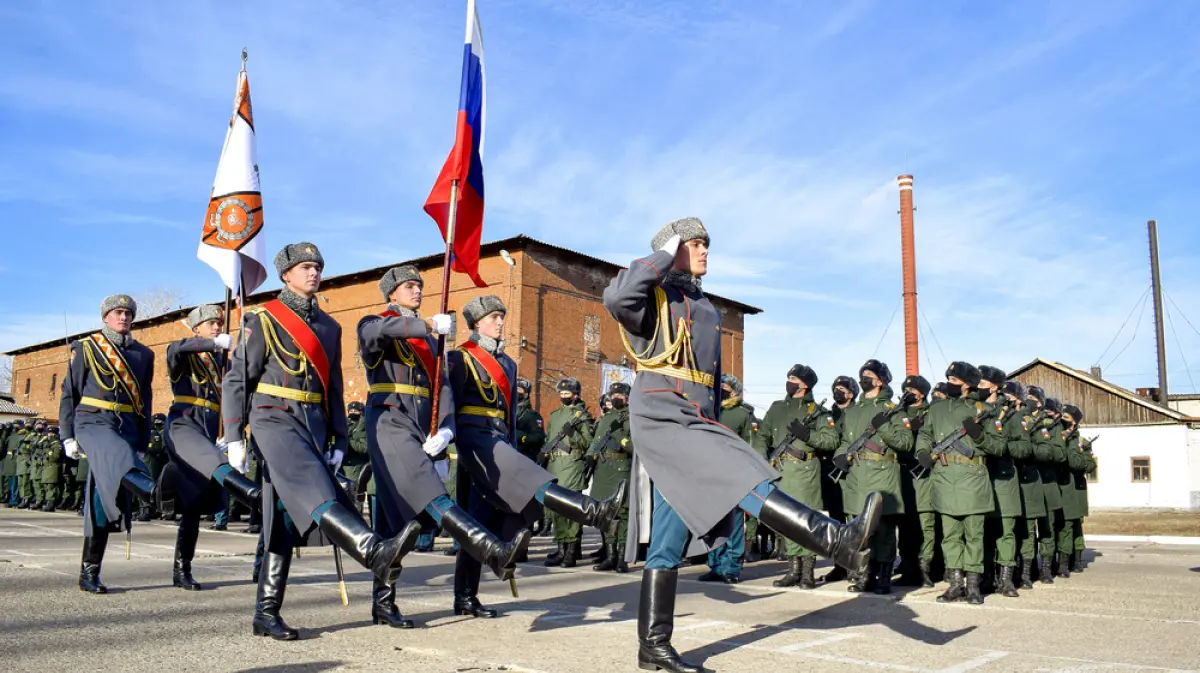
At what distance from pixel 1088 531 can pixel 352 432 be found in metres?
15.3

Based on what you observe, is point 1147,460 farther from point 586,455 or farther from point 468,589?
point 468,589

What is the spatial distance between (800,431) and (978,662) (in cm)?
427

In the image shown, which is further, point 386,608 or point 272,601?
point 386,608

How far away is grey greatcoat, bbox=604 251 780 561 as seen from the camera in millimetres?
4484

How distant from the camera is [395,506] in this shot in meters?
5.59

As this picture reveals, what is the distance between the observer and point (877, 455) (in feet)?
28.7

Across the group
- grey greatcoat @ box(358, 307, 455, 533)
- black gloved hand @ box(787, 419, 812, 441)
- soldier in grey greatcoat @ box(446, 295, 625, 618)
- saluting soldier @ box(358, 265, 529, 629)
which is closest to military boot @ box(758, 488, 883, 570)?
soldier in grey greatcoat @ box(446, 295, 625, 618)

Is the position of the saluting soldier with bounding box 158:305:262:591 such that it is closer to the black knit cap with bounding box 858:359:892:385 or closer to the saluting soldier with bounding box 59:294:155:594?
the saluting soldier with bounding box 59:294:155:594

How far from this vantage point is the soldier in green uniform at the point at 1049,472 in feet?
31.1

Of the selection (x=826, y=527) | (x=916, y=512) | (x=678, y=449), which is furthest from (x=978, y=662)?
(x=916, y=512)

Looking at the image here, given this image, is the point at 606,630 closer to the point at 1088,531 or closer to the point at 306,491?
the point at 306,491

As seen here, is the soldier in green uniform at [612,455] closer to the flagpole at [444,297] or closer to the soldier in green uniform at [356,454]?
the flagpole at [444,297]

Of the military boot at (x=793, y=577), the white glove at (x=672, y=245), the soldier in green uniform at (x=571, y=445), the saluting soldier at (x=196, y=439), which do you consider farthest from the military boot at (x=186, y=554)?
the military boot at (x=793, y=577)

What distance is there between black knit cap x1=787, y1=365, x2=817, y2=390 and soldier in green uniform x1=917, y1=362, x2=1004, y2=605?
159 centimetres
